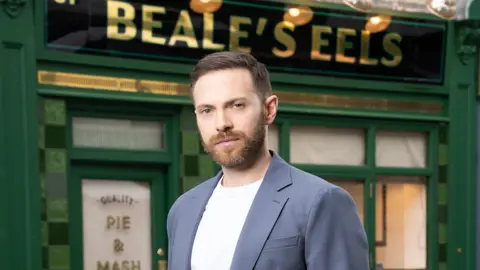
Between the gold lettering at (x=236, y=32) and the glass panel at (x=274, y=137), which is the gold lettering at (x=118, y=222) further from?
the gold lettering at (x=236, y=32)

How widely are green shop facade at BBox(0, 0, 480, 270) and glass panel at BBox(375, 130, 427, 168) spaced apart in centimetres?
2

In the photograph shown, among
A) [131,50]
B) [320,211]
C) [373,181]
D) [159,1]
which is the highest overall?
[159,1]

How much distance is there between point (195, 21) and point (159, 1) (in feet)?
1.38

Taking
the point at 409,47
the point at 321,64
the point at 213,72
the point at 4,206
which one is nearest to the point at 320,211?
the point at 213,72

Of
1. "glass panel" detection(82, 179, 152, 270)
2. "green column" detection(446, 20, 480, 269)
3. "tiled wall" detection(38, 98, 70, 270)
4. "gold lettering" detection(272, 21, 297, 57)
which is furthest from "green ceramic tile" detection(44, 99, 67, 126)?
"green column" detection(446, 20, 480, 269)

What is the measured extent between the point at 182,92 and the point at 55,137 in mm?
1321

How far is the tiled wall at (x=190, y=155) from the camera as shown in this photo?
22.0ft

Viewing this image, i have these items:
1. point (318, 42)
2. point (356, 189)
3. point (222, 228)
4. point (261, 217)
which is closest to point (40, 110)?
point (318, 42)

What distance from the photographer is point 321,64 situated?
24.6ft

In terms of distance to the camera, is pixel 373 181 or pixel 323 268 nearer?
pixel 323 268

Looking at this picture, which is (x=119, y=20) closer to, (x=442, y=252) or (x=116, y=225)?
(x=116, y=225)

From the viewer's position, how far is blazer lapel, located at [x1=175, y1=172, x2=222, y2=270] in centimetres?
257

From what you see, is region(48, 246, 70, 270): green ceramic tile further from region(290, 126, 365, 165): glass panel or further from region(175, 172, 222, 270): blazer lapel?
region(175, 172, 222, 270): blazer lapel

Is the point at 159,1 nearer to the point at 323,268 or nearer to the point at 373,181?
the point at 373,181
